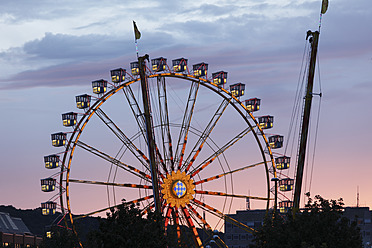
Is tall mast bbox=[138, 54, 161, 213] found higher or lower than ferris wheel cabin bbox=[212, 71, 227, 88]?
lower

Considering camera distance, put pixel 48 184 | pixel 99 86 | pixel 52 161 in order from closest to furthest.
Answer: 1. pixel 52 161
2. pixel 99 86
3. pixel 48 184

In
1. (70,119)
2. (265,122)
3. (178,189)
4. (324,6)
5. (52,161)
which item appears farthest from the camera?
(265,122)

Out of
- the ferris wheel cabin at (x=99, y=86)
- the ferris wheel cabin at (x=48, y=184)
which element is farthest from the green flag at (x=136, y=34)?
the ferris wheel cabin at (x=48, y=184)

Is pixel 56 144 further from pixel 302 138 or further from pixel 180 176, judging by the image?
pixel 302 138

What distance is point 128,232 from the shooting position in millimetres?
61750

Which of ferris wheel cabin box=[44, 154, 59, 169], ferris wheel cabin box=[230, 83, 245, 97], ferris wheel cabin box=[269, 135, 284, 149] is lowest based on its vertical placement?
ferris wheel cabin box=[44, 154, 59, 169]

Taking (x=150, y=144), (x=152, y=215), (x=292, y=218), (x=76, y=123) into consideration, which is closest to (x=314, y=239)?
(x=292, y=218)

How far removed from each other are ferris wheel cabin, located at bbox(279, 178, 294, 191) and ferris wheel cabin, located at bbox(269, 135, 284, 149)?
3607 mm

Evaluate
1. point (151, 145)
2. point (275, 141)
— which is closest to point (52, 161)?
point (151, 145)

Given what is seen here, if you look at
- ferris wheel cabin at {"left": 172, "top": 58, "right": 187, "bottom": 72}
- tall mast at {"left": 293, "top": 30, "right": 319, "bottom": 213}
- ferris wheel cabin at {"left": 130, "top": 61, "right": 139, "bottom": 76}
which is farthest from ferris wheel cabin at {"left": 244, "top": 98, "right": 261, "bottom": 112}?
tall mast at {"left": 293, "top": 30, "right": 319, "bottom": 213}

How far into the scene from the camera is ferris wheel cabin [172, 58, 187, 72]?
92.3 meters

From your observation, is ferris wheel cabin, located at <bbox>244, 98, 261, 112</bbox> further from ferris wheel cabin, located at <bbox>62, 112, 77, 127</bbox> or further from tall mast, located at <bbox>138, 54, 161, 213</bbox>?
ferris wheel cabin, located at <bbox>62, 112, 77, 127</bbox>

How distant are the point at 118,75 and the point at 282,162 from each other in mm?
18341

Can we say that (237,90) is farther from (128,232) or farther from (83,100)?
(128,232)
